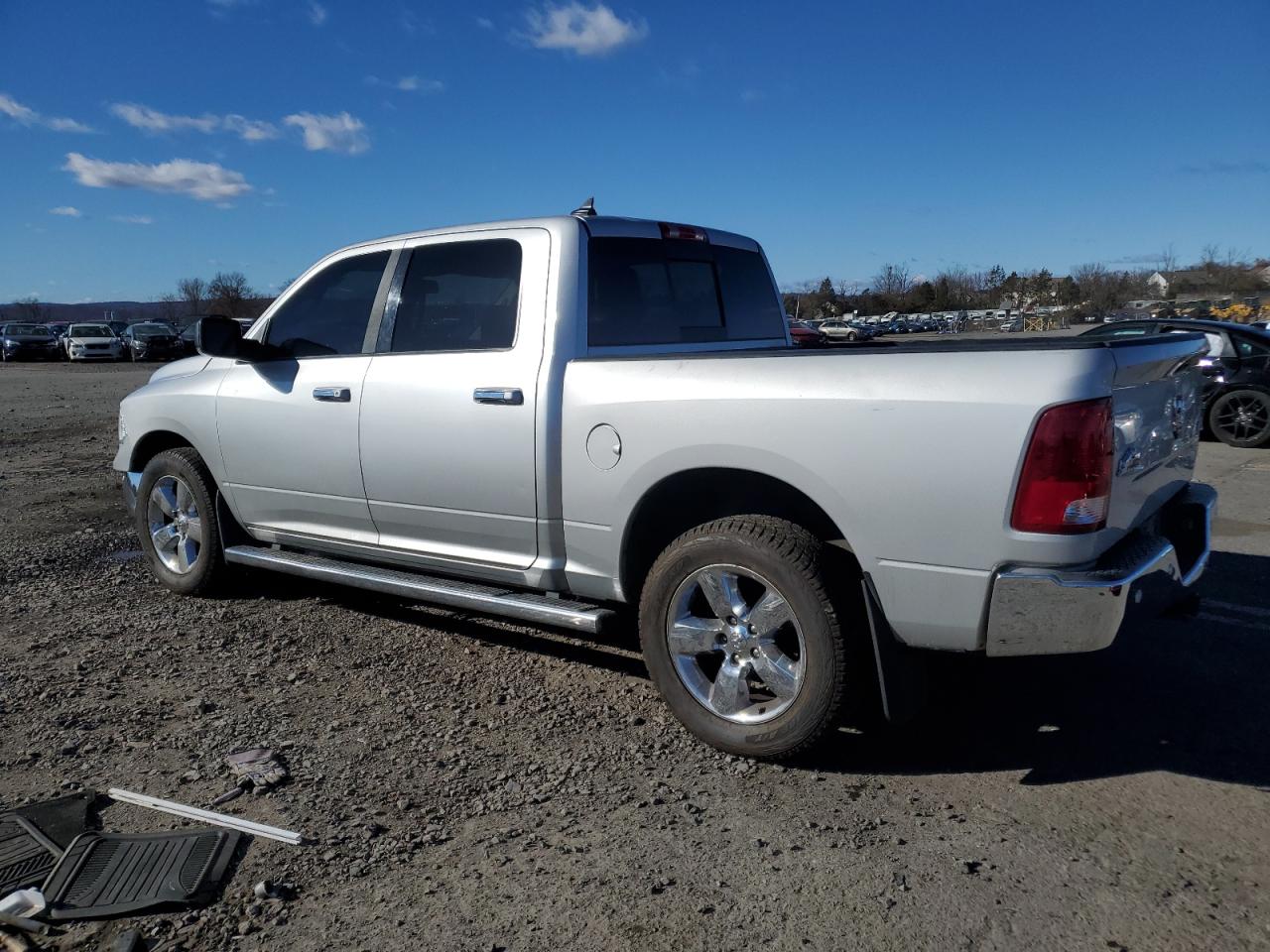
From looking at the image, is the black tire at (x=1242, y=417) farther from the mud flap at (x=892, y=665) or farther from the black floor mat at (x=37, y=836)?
the black floor mat at (x=37, y=836)

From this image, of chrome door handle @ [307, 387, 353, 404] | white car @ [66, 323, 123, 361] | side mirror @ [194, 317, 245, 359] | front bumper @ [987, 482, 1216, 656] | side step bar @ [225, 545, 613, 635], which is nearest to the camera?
front bumper @ [987, 482, 1216, 656]

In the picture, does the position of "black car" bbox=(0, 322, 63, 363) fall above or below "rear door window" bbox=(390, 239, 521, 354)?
below

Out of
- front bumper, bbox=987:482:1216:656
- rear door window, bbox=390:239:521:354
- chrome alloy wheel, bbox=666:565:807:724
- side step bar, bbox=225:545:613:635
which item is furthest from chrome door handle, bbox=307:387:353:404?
front bumper, bbox=987:482:1216:656

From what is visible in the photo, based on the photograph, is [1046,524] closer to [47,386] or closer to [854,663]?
[854,663]

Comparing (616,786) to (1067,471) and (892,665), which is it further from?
(1067,471)

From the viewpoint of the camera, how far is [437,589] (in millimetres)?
4539

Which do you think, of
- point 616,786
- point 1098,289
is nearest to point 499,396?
point 616,786

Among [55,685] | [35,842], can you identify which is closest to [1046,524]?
[35,842]

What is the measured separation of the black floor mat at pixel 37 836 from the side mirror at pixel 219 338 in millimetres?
2396

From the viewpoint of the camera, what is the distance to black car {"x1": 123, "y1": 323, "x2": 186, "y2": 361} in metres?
42.1

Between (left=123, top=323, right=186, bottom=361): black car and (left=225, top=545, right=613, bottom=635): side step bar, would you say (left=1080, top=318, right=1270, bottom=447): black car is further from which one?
(left=123, top=323, right=186, bottom=361): black car

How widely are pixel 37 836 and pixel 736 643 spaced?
2327 mm

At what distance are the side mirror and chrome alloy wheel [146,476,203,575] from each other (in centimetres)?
99

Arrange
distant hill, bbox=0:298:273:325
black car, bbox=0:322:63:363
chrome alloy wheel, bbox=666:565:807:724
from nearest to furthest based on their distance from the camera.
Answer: chrome alloy wheel, bbox=666:565:807:724 < black car, bbox=0:322:63:363 < distant hill, bbox=0:298:273:325
